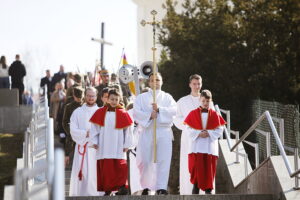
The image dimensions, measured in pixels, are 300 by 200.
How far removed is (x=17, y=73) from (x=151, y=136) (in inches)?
640

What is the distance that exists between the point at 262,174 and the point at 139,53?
53.2 meters

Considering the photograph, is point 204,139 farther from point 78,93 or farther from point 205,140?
point 78,93

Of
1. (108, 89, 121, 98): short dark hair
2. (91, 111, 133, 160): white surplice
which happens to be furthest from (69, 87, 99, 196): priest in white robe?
(108, 89, 121, 98): short dark hair

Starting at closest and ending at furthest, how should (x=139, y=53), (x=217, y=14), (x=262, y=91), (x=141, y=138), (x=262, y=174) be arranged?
(x=262, y=174) < (x=141, y=138) < (x=262, y=91) < (x=217, y=14) < (x=139, y=53)

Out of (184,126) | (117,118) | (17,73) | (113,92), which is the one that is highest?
(17,73)

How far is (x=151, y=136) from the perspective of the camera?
1566 cm

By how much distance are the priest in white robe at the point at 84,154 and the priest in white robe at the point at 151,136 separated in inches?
29.4

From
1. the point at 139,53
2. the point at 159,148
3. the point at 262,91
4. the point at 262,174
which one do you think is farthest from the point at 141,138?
the point at 139,53

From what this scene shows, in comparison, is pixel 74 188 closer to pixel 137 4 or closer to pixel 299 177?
pixel 299 177

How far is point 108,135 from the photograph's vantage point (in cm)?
1473

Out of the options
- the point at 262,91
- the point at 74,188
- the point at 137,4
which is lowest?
the point at 74,188

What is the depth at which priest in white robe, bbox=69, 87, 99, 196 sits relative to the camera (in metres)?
15.5

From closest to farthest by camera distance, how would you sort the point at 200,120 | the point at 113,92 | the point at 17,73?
1. the point at 113,92
2. the point at 200,120
3. the point at 17,73

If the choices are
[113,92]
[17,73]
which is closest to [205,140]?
[113,92]
